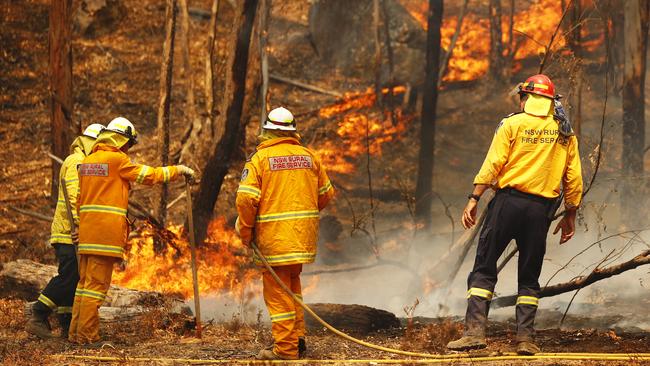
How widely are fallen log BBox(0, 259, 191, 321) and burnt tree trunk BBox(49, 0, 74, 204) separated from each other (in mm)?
2993

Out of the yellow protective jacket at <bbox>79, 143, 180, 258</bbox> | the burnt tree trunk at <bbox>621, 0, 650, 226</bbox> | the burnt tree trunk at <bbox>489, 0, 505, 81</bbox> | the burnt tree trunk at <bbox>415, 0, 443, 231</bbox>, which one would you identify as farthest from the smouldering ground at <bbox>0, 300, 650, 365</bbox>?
the burnt tree trunk at <bbox>489, 0, 505, 81</bbox>

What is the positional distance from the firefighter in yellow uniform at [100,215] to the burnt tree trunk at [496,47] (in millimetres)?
18326

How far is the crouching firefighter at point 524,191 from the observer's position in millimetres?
6605

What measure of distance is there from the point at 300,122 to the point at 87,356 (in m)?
15.0

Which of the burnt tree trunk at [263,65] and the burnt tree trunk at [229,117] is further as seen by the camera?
the burnt tree trunk at [263,65]

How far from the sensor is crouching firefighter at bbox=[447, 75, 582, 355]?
6605mm

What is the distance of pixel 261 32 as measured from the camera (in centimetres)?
1558

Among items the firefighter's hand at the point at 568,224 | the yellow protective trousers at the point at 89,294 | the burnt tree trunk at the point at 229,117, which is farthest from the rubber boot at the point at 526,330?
the burnt tree trunk at the point at 229,117

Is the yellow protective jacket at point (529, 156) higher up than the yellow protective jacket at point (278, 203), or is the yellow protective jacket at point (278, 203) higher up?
the yellow protective jacket at point (529, 156)

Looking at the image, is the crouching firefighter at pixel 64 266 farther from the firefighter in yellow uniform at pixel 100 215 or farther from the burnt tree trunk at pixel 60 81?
the burnt tree trunk at pixel 60 81

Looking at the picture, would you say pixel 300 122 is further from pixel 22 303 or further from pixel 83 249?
pixel 83 249

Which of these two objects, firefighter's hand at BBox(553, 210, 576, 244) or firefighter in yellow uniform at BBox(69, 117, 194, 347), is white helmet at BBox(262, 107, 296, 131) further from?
firefighter's hand at BBox(553, 210, 576, 244)

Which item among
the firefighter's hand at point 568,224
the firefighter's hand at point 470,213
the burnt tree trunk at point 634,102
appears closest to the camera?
the firefighter's hand at point 470,213

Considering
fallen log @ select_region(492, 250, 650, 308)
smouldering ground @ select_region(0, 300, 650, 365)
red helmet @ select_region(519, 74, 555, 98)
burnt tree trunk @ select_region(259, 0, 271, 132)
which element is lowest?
smouldering ground @ select_region(0, 300, 650, 365)
